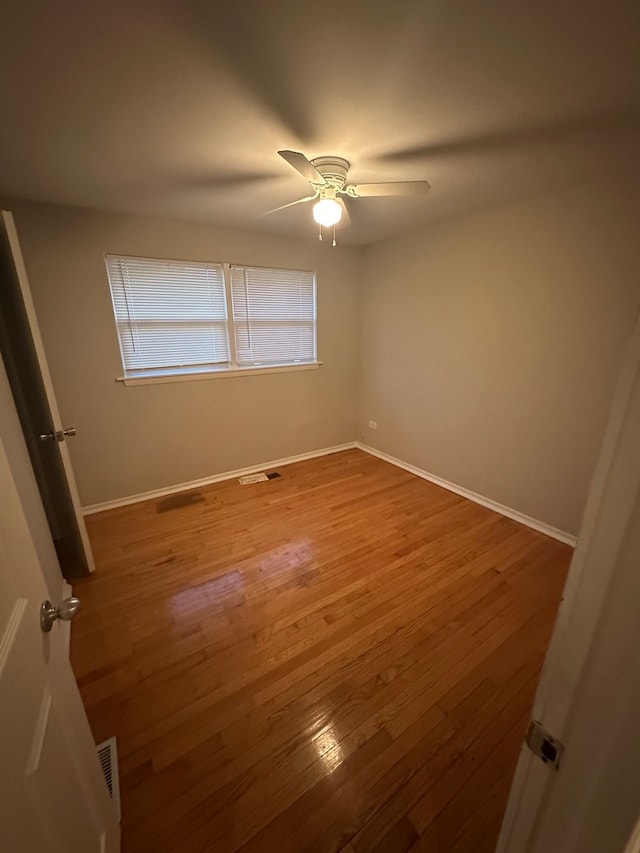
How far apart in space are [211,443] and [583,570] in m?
3.21

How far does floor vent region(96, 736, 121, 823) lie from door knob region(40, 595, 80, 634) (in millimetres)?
749

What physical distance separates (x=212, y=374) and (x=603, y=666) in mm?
3164

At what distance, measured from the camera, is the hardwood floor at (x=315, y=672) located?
1.13 metres

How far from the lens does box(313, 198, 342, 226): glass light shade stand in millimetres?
1848

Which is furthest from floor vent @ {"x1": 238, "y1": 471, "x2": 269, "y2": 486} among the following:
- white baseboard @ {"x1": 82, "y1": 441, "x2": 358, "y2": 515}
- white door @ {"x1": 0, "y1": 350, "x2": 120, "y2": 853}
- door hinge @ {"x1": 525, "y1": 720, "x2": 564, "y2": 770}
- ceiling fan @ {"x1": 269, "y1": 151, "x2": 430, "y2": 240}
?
door hinge @ {"x1": 525, "y1": 720, "x2": 564, "y2": 770}

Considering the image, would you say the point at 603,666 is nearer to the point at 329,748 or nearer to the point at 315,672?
the point at 329,748

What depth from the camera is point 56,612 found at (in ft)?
2.55

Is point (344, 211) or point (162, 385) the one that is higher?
point (344, 211)

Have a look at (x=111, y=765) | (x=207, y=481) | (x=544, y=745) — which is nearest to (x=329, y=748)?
(x=111, y=765)

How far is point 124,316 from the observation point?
2.75 metres

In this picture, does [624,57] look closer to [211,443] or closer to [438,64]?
[438,64]

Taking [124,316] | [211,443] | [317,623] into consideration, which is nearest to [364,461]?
[211,443]

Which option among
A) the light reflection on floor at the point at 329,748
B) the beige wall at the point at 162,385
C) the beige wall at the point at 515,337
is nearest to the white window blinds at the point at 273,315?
the beige wall at the point at 162,385

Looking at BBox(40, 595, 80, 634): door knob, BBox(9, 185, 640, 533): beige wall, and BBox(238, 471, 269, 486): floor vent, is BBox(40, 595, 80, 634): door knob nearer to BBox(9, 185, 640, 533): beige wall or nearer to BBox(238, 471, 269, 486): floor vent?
BBox(9, 185, 640, 533): beige wall
